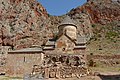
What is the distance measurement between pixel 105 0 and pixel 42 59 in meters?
46.8

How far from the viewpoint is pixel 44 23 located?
4169 centimetres

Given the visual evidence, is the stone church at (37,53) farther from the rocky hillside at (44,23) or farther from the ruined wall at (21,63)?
the rocky hillside at (44,23)

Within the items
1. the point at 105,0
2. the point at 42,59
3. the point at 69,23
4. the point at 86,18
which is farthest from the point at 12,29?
the point at 105,0

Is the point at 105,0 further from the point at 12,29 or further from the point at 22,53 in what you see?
the point at 22,53

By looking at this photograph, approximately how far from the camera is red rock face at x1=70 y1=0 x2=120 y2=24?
55.7 metres

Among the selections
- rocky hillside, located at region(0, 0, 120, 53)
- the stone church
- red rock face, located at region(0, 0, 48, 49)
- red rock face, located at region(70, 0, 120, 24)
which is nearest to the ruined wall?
the stone church

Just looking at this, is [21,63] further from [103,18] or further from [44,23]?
[103,18]

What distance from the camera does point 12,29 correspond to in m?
35.3

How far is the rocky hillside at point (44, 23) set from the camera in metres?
35.1

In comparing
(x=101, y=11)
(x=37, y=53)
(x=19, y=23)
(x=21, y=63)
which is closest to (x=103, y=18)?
(x=101, y=11)

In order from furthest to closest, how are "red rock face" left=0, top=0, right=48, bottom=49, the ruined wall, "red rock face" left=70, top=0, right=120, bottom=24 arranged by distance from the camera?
"red rock face" left=70, top=0, right=120, bottom=24
"red rock face" left=0, top=0, right=48, bottom=49
the ruined wall

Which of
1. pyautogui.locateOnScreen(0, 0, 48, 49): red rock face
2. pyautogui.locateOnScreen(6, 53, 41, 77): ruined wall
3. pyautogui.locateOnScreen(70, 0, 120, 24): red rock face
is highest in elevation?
pyautogui.locateOnScreen(70, 0, 120, 24): red rock face

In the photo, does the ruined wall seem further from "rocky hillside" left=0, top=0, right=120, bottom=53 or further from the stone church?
"rocky hillside" left=0, top=0, right=120, bottom=53

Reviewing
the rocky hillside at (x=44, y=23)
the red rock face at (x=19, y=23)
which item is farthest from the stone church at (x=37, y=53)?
the red rock face at (x=19, y=23)
